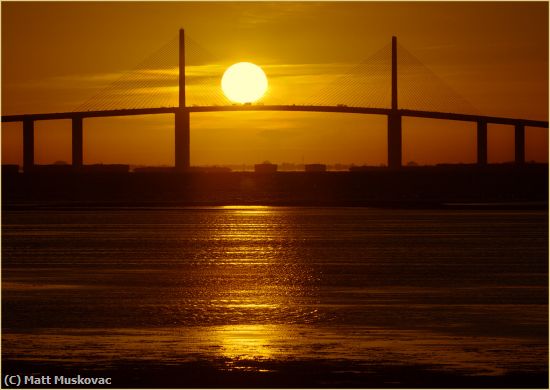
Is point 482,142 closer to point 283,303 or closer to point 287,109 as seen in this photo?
point 287,109

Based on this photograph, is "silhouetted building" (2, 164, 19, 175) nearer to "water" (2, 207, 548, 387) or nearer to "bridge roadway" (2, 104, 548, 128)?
"bridge roadway" (2, 104, 548, 128)

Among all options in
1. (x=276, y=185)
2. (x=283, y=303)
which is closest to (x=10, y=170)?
(x=276, y=185)

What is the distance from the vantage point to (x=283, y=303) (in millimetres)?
13445

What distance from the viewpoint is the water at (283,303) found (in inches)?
387

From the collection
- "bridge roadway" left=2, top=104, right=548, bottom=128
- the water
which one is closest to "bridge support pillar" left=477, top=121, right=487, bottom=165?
"bridge roadway" left=2, top=104, right=548, bottom=128

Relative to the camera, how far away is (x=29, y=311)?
494 inches

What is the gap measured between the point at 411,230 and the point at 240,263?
9665mm

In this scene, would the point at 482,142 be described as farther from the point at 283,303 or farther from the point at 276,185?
the point at 283,303

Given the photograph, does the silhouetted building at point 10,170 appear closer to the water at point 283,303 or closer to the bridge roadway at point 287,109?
the bridge roadway at point 287,109

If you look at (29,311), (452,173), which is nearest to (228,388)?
(29,311)

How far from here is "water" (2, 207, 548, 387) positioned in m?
9.83

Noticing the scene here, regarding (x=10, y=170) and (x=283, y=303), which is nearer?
(x=283, y=303)

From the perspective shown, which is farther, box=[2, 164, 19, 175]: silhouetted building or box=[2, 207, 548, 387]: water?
box=[2, 164, 19, 175]: silhouetted building

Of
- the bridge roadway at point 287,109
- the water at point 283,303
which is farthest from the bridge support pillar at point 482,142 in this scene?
the water at point 283,303
